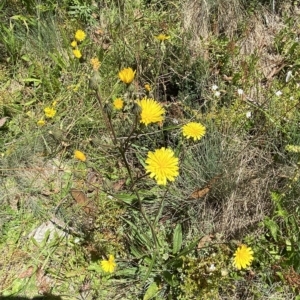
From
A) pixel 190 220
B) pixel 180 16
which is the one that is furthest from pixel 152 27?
pixel 190 220

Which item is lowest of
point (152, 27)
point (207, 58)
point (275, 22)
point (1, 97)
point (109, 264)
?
point (109, 264)

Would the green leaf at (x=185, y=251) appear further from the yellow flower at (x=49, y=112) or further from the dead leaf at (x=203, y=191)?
the yellow flower at (x=49, y=112)

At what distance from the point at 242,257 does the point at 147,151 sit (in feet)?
2.62

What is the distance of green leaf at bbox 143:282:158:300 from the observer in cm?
179

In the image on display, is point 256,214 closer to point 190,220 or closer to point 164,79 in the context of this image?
point 190,220

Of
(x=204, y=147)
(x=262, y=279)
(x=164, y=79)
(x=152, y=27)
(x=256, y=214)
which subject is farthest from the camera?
(x=152, y=27)

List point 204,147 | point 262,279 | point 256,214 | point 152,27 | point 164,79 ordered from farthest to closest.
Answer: point 152,27, point 164,79, point 204,147, point 256,214, point 262,279

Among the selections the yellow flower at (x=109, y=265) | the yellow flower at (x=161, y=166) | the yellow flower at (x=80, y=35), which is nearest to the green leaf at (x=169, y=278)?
the yellow flower at (x=109, y=265)

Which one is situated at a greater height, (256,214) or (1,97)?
(1,97)

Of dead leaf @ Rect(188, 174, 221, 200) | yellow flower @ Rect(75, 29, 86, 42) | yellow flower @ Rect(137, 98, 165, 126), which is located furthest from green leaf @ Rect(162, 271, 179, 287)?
yellow flower @ Rect(75, 29, 86, 42)

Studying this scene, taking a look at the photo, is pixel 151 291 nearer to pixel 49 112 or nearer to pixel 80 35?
pixel 49 112

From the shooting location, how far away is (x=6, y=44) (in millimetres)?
2580

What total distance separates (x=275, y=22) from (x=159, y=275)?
71.2 inches

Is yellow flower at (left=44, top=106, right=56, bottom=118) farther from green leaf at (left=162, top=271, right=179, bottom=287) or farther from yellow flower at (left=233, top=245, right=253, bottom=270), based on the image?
yellow flower at (left=233, top=245, right=253, bottom=270)
